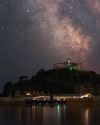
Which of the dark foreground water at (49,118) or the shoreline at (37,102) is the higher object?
the shoreline at (37,102)

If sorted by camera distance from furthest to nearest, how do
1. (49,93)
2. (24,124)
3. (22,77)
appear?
1. (22,77)
2. (49,93)
3. (24,124)

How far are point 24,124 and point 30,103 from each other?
94560mm

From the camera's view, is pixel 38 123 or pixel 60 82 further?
pixel 60 82

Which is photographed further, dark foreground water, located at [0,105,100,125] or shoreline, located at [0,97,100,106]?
shoreline, located at [0,97,100,106]

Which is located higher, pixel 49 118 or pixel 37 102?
pixel 37 102

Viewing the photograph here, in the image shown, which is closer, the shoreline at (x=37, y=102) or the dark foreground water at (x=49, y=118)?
the dark foreground water at (x=49, y=118)

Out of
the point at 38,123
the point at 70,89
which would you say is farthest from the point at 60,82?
the point at 38,123

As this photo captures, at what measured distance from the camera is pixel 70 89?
7259 inches

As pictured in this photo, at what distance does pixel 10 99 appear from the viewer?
528 ft

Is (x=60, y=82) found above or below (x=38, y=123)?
above

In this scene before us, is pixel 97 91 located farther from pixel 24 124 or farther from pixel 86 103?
pixel 24 124

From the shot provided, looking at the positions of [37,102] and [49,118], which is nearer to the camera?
[49,118]

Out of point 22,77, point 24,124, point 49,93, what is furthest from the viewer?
point 22,77

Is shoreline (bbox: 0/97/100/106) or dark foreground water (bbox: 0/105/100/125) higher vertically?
shoreline (bbox: 0/97/100/106)
